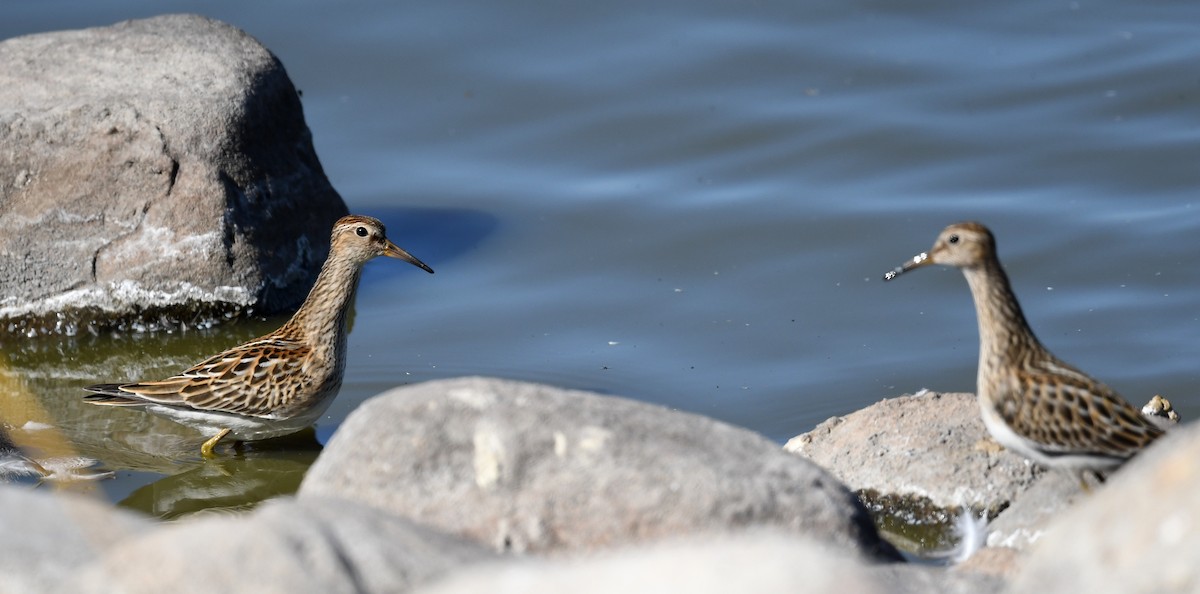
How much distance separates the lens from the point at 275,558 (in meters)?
4.80

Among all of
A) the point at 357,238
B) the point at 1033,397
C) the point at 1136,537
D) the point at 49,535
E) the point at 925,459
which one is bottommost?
the point at 925,459

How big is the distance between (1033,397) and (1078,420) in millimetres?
192

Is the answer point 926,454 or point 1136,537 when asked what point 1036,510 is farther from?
point 1136,537

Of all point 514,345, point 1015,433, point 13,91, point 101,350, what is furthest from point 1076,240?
point 13,91

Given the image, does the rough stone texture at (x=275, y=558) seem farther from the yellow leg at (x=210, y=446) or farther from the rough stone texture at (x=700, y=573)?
the yellow leg at (x=210, y=446)

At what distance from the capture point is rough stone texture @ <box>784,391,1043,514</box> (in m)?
7.34

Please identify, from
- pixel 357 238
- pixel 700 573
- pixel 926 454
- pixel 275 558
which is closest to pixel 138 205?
pixel 357 238

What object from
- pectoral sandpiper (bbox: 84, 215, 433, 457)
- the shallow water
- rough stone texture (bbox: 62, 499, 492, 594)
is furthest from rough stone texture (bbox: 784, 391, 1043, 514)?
rough stone texture (bbox: 62, 499, 492, 594)

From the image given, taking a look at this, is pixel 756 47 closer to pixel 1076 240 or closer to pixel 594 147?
pixel 594 147

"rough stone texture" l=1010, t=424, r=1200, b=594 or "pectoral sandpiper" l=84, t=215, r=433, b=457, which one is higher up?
"rough stone texture" l=1010, t=424, r=1200, b=594

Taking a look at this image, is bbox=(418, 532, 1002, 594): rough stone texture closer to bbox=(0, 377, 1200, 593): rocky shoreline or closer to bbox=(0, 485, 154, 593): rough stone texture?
bbox=(0, 377, 1200, 593): rocky shoreline

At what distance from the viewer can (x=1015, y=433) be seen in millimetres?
6258

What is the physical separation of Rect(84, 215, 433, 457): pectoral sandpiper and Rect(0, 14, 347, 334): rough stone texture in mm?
1757

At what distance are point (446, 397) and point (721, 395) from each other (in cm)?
387
